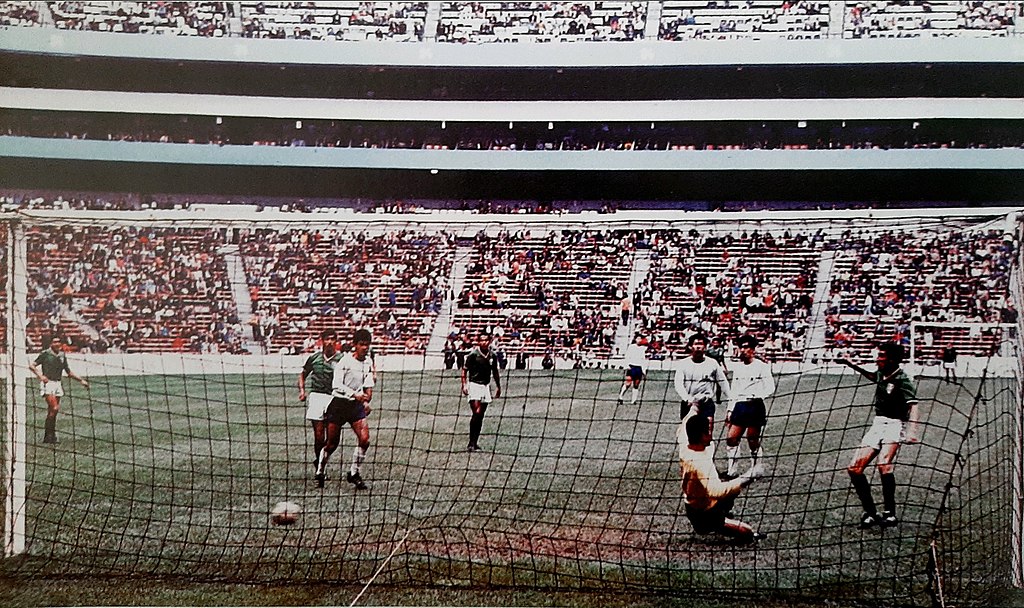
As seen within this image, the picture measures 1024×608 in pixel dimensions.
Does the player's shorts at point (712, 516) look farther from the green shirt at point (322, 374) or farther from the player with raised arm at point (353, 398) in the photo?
the green shirt at point (322, 374)

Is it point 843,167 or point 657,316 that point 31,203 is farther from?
point 843,167

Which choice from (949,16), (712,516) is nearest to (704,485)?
(712,516)

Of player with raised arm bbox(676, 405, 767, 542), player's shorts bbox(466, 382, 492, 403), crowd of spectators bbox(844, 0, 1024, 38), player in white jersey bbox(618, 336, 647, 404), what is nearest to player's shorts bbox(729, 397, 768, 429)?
player with raised arm bbox(676, 405, 767, 542)

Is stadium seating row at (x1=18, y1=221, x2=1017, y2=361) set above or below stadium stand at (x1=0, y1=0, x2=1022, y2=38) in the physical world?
below

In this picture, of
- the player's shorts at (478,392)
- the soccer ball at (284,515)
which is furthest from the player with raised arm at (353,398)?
the player's shorts at (478,392)

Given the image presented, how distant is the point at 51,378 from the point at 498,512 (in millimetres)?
3015

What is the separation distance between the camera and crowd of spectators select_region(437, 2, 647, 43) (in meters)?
4.77

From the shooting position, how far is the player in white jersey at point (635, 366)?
20.0ft

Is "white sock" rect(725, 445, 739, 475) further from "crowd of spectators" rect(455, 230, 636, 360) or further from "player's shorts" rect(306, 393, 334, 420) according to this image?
"crowd of spectators" rect(455, 230, 636, 360)

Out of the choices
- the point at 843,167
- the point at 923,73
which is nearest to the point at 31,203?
the point at 843,167

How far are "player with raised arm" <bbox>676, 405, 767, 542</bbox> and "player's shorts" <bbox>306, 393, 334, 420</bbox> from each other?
1895mm

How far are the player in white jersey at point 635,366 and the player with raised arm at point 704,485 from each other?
2.48m

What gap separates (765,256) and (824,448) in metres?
2.00

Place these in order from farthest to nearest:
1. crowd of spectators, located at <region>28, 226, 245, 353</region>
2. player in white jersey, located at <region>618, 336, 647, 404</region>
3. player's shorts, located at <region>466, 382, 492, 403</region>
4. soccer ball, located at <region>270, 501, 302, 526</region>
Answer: player in white jersey, located at <region>618, 336, 647, 404</region>
crowd of spectators, located at <region>28, 226, 245, 353</region>
player's shorts, located at <region>466, 382, 492, 403</region>
soccer ball, located at <region>270, 501, 302, 526</region>
